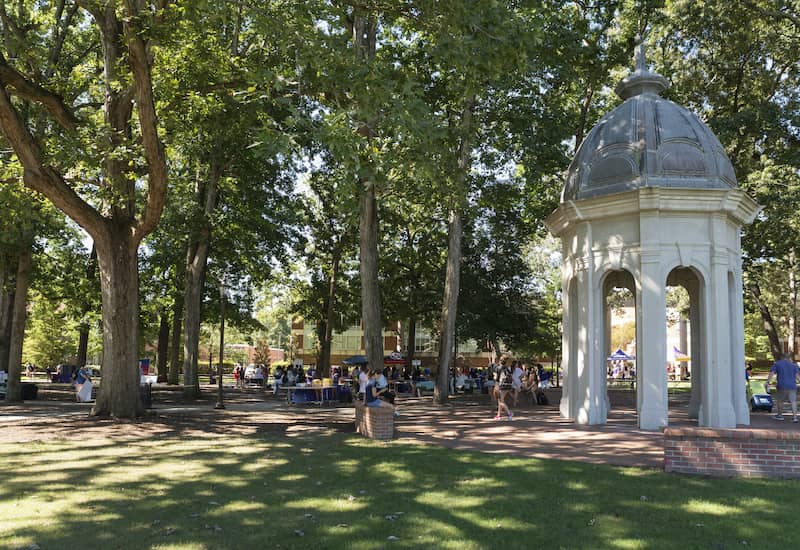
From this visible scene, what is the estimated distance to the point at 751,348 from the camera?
66438 millimetres

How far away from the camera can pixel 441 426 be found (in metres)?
15.5

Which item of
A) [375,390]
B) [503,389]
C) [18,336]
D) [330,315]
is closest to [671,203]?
[503,389]

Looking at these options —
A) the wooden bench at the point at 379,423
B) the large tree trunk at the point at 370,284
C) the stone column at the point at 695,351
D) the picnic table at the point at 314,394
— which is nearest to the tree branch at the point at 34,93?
the large tree trunk at the point at 370,284

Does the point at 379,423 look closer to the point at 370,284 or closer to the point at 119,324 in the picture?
the point at 119,324

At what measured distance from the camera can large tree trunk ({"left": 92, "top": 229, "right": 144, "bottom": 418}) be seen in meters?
15.7

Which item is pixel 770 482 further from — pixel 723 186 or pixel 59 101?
pixel 59 101

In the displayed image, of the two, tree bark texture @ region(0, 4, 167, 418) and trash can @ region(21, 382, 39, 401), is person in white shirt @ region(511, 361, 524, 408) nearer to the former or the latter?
tree bark texture @ region(0, 4, 167, 418)

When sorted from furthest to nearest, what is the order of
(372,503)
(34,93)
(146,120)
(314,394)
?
(314,394) → (34,93) → (146,120) → (372,503)

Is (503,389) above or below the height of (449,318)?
below

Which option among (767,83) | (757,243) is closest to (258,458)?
(757,243)

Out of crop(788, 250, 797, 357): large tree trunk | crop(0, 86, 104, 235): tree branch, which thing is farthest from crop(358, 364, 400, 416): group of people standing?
crop(788, 250, 797, 357): large tree trunk

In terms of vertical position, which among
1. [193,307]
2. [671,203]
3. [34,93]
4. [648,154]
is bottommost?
[193,307]

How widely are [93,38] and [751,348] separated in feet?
216

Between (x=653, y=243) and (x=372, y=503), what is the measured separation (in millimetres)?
9668
